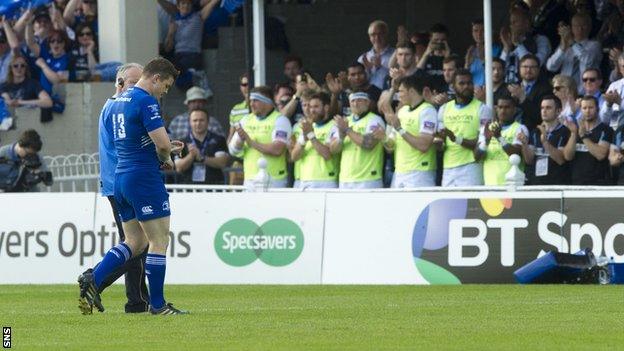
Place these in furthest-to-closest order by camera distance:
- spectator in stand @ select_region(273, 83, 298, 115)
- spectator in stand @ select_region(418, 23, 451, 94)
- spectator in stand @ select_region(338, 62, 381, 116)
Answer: spectator in stand @ select_region(273, 83, 298, 115)
spectator in stand @ select_region(418, 23, 451, 94)
spectator in stand @ select_region(338, 62, 381, 116)

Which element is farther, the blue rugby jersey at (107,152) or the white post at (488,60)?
the white post at (488,60)

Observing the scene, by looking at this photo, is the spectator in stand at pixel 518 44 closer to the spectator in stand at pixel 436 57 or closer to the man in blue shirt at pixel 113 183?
the spectator in stand at pixel 436 57

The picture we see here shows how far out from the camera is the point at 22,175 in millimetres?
23391

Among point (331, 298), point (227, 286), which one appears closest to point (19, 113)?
point (227, 286)

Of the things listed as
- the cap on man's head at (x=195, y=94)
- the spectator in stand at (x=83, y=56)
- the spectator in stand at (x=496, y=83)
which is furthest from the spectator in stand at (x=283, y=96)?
the spectator in stand at (x=83, y=56)

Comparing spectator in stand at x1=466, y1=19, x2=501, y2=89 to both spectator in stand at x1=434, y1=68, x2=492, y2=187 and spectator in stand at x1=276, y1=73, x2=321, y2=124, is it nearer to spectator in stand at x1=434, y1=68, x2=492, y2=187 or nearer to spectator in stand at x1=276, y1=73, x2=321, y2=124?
spectator in stand at x1=434, y1=68, x2=492, y2=187

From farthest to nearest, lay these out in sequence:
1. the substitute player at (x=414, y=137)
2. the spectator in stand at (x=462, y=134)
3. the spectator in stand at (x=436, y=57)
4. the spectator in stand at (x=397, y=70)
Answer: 1. the spectator in stand at (x=436, y=57)
2. the spectator in stand at (x=397, y=70)
3. the substitute player at (x=414, y=137)
4. the spectator in stand at (x=462, y=134)

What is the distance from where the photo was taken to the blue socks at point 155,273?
563 inches

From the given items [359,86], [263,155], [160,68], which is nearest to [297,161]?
[263,155]

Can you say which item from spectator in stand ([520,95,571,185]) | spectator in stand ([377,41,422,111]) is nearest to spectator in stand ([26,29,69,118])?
spectator in stand ([377,41,422,111])

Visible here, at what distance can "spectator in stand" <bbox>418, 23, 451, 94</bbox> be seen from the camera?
75.2 ft

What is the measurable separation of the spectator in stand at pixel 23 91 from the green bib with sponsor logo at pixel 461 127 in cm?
778

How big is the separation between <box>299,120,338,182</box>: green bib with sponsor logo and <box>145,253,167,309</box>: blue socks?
7.97 meters

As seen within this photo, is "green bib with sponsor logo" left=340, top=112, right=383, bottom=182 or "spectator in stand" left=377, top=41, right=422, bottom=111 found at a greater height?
"spectator in stand" left=377, top=41, right=422, bottom=111
